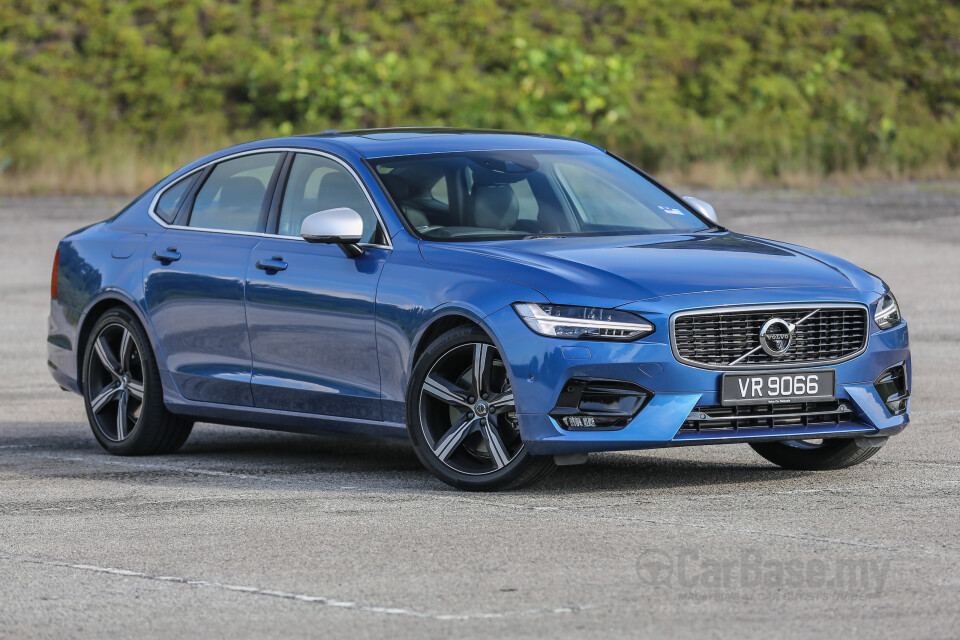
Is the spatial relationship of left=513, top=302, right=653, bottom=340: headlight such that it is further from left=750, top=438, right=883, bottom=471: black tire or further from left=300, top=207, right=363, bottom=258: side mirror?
left=750, top=438, right=883, bottom=471: black tire

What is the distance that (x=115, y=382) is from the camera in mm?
10352

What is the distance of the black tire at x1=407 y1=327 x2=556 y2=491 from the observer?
26.8 ft

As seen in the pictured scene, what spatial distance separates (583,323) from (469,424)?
77 centimetres

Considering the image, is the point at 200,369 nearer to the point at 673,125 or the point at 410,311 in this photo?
the point at 410,311

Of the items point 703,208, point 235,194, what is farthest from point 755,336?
point 235,194

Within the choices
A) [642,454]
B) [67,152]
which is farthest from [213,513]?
[67,152]

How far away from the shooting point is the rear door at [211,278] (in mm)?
9508

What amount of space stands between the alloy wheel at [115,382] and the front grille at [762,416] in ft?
11.5

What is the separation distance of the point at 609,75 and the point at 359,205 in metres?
33.4

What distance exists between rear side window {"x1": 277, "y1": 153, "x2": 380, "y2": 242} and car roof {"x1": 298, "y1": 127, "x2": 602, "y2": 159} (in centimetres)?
14

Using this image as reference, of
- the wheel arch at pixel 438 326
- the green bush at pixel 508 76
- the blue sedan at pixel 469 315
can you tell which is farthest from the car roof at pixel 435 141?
the green bush at pixel 508 76

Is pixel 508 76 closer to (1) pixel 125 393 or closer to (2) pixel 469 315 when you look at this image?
(1) pixel 125 393

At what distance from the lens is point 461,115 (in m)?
42.3

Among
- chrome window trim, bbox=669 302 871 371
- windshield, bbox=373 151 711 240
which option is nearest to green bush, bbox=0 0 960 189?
windshield, bbox=373 151 711 240
